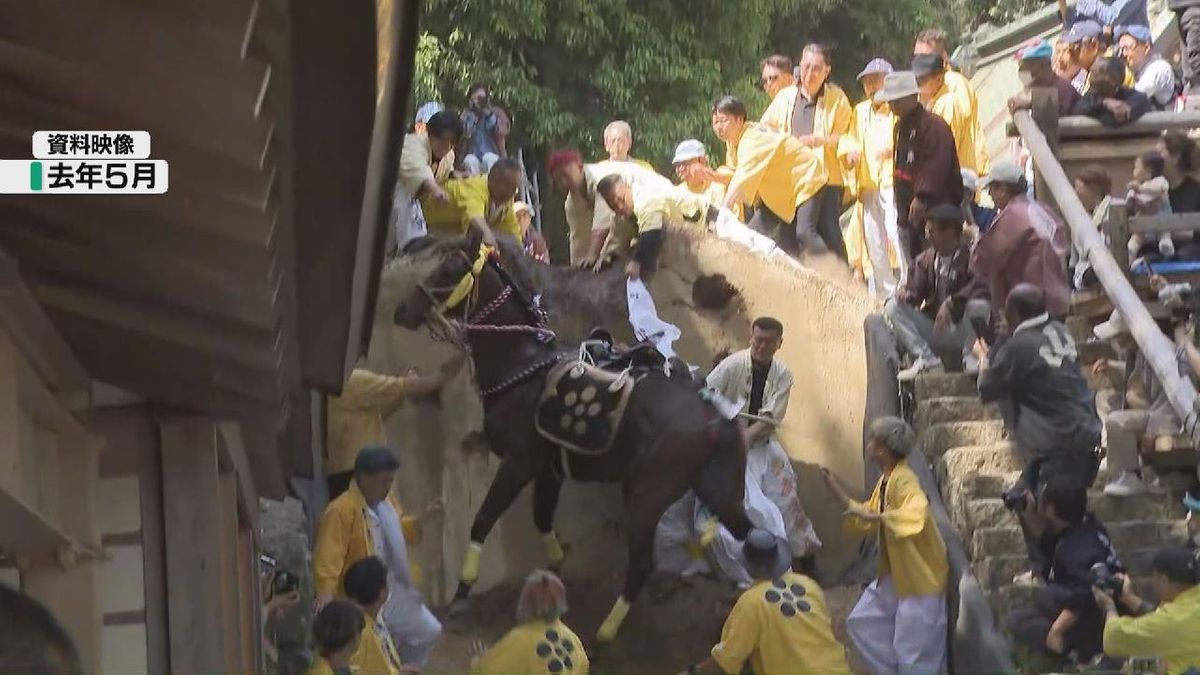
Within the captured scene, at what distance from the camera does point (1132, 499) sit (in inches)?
419

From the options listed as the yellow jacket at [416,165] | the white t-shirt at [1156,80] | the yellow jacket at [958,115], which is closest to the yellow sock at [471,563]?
the yellow jacket at [416,165]

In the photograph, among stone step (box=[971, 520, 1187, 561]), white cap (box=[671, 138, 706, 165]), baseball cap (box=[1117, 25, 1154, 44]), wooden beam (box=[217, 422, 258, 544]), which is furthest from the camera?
white cap (box=[671, 138, 706, 165])

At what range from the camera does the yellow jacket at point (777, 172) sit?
14.5 metres

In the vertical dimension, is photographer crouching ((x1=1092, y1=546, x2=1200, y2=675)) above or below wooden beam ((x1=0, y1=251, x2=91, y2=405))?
below

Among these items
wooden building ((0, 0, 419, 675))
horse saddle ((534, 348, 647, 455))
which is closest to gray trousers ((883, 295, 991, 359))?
horse saddle ((534, 348, 647, 455))

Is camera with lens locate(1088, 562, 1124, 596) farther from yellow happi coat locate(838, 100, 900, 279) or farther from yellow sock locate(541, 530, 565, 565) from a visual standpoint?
yellow happi coat locate(838, 100, 900, 279)

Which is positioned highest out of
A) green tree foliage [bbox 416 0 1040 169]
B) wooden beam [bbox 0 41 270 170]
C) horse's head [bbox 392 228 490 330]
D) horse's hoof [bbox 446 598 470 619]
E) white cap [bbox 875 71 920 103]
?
green tree foliage [bbox 416 0 1040 169]

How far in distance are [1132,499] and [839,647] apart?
2.39 metres

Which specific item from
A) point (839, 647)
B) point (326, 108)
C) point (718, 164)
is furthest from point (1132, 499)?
point (718, 164)

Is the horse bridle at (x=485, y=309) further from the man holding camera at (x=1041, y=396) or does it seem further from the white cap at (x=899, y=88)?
the man holding camera at (x=1041, y=396)

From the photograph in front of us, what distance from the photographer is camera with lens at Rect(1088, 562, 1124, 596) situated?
29.3ft

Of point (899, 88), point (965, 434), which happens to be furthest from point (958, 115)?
point (965, 434)

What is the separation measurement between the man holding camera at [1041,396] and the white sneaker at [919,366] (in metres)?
1.70

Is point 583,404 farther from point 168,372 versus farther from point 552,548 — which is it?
point 168,372
